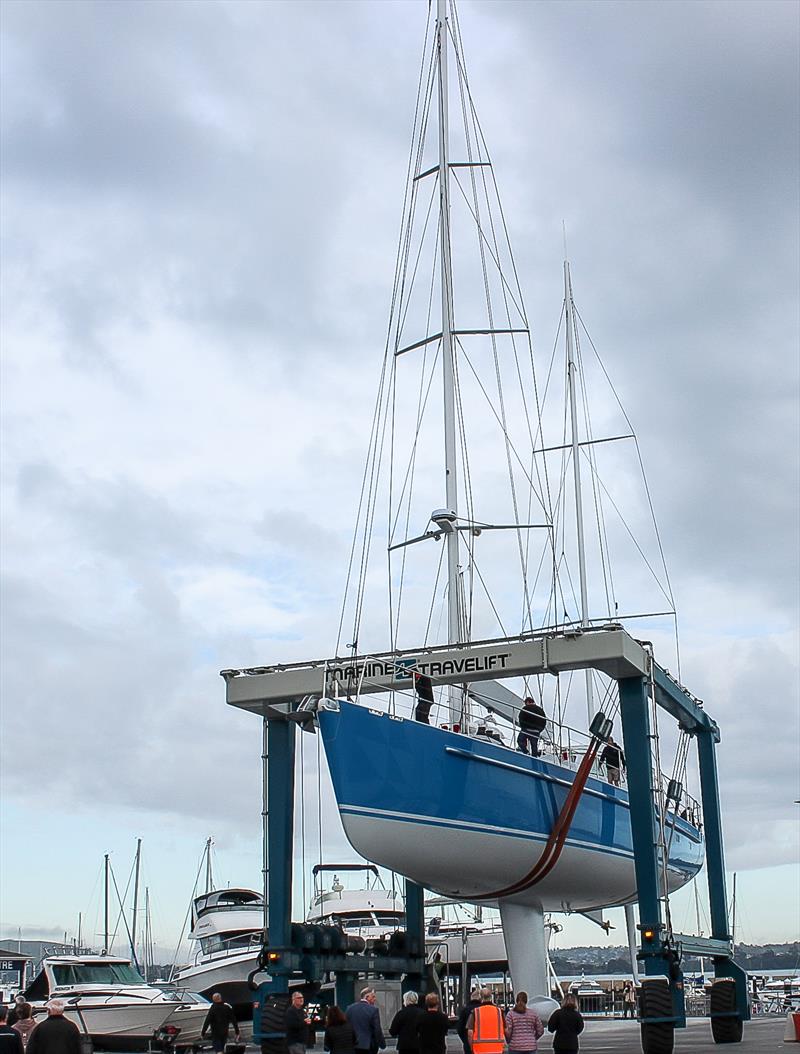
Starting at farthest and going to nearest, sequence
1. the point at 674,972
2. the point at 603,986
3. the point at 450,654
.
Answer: the point at 603,986
the point at 450,654
the point at 674,972

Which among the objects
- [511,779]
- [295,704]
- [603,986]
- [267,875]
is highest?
[295,704]

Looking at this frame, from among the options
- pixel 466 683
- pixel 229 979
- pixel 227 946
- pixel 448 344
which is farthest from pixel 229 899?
pixel 448 344

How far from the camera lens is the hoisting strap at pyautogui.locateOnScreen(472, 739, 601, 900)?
20172mm

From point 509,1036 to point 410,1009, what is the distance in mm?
1154

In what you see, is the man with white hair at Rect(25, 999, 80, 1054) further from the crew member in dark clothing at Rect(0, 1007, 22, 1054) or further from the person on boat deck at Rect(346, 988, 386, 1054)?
the person on boat deck at Rect(346, 988, 386, 1054)

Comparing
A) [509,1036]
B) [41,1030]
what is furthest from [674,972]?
[41,1030]

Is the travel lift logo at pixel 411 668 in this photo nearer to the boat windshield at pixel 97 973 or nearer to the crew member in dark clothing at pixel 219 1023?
the crew member in dark clothing at pixel 219 1023

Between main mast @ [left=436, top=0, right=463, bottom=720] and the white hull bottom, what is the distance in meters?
2.39

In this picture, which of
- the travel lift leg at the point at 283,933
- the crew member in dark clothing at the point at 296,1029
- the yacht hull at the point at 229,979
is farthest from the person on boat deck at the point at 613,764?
the crew member in dark clothing at the point at 296,1029

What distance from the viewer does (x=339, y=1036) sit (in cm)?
1291

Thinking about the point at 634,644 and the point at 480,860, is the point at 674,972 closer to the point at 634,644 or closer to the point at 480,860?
the point at 480,860

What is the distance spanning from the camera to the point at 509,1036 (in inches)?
505

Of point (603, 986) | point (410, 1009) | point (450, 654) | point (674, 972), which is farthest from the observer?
point (603, 986)

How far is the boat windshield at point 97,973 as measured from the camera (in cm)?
2275
